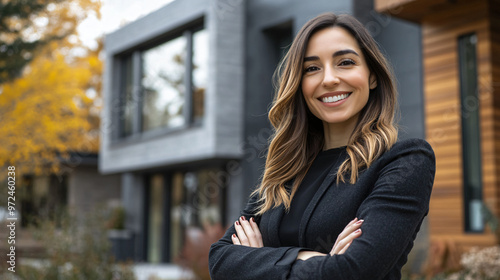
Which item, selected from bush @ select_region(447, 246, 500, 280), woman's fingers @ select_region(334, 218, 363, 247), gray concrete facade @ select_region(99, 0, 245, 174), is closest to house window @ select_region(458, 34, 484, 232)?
bush @ select_region(447, 246, 500, 280)

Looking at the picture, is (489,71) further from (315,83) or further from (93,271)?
(315,83)

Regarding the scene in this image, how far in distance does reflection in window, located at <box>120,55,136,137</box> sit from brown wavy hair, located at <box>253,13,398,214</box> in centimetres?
1157

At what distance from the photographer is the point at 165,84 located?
1198 cm

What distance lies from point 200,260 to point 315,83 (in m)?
5.15

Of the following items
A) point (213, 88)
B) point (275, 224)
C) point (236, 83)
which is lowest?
point (275, 224)

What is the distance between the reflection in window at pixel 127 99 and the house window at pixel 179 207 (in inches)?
Result: 51.9

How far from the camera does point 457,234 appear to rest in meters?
6.61

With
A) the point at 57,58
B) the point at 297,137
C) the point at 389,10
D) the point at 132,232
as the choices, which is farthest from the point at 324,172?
the point at 132,232

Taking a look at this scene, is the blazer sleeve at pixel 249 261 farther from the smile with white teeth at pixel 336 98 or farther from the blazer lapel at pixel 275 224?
the smile with white teeth at pixel 336 98

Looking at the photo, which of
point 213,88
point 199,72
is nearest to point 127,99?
point 199,72

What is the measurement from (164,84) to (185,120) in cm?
125

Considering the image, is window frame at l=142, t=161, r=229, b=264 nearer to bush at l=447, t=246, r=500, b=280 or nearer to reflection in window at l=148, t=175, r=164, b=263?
reflection in window at l=148, t=175, r=164, b=263

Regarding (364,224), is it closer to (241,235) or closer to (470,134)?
(241,235)

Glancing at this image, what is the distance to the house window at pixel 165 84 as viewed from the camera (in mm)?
11117
